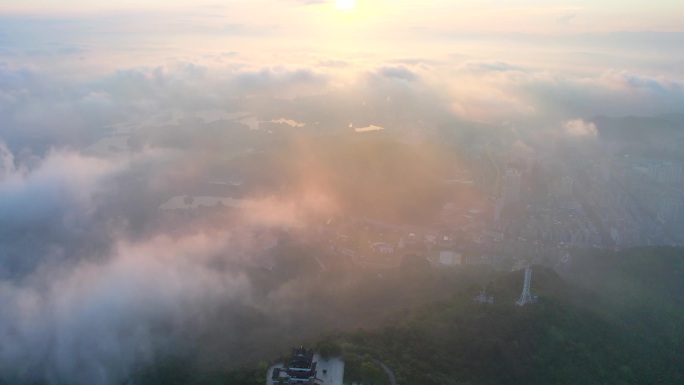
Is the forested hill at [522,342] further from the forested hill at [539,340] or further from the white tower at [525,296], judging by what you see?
the white tower at [525,296]

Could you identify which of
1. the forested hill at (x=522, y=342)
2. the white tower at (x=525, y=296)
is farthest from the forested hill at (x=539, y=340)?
the white tower at (x=525, y=296)

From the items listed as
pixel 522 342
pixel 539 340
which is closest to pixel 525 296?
pixel 539 340

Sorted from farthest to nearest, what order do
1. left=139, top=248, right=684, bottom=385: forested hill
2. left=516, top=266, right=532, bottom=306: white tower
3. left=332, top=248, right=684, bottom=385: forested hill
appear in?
left=516, top=266, right=532, bottom=306: white tower → left=332, top=248, right=684, bottom=385: forested hill → left=139, top=248, right=684, bottom=385: forested hill

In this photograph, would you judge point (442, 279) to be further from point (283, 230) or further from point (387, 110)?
point (387, 110)

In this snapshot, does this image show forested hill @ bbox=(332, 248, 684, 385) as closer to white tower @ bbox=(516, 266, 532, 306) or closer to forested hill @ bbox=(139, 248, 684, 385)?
forested hill @ bbox=(139, 248, 684, 385)

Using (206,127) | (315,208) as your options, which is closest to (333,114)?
(206,127)

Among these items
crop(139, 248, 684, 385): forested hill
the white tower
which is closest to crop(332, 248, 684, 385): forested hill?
crop(139, 248, 684, 385): forested hill

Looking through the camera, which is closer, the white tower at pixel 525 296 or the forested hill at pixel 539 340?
Answer: the forested hill at pixel 539 340

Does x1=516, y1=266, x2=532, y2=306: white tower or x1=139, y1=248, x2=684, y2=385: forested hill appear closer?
x1=139, y1=248, x2=684, y2=385: forested hill
